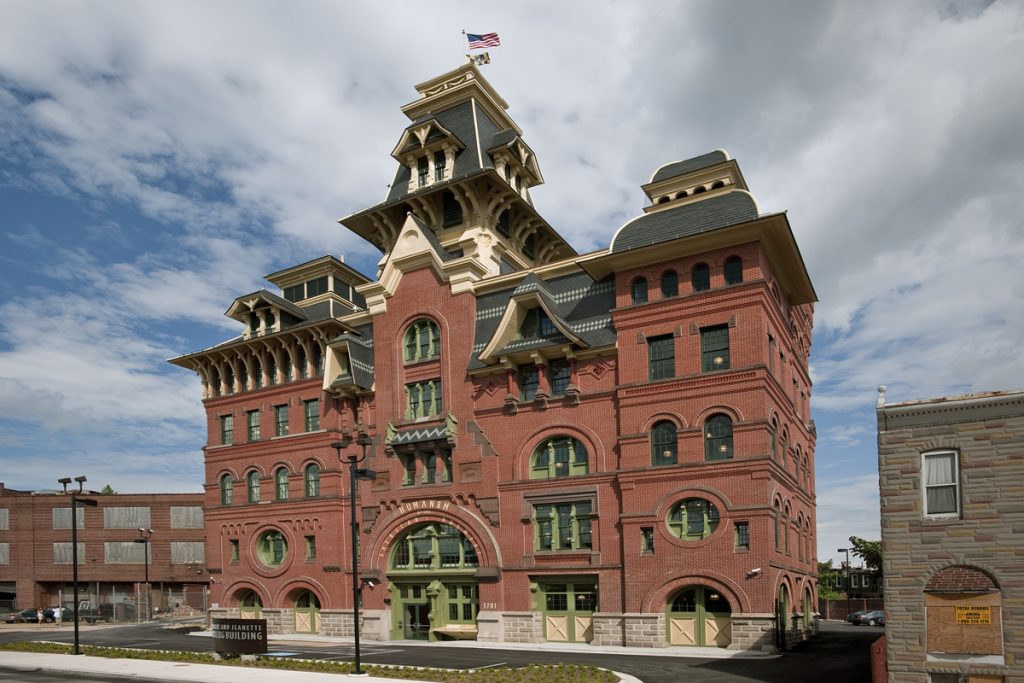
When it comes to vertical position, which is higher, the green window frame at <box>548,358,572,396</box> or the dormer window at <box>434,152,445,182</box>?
the dormer window at <box>434,152,445,182</box>

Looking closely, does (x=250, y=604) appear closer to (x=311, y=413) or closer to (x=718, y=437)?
(x=311, y=413)

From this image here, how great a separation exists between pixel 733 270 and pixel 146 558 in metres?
64.3

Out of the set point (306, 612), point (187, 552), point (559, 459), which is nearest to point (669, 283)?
point (559, 459)

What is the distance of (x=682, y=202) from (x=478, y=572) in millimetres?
19039

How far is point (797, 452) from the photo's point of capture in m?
40.7

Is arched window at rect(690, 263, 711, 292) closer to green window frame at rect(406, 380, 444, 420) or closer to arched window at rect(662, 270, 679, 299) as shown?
arched window at rect(662, 270, 679, 299)

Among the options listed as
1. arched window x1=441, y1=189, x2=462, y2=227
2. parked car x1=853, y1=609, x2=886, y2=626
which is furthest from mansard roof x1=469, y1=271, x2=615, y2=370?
parked car x1=853, y1=609, x2=886, y2=626

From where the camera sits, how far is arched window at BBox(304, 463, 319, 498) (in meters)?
45.3

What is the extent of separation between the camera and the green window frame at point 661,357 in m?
34.8

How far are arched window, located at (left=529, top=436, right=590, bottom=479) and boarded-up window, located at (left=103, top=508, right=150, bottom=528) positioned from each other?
188 ft

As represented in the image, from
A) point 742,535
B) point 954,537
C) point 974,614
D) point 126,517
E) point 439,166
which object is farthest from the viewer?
point 126,517

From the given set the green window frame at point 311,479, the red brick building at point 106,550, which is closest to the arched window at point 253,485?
the green window frame at point 311,479

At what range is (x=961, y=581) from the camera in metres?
18.2

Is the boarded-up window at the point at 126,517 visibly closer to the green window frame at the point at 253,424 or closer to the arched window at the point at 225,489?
the arched window at the point at 225,489
